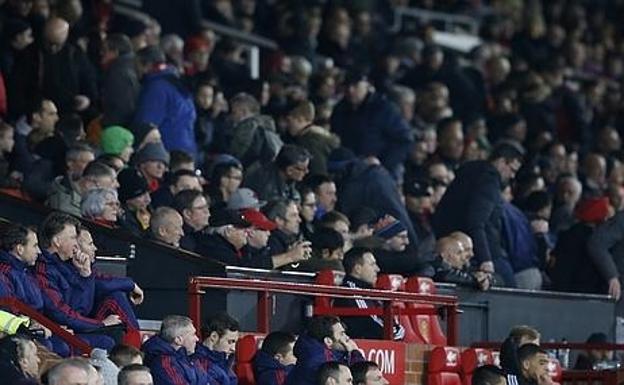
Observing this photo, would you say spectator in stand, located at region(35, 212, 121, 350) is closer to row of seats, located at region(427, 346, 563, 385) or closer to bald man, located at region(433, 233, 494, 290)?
row of seats, located at region(427, 346, 563, 385)

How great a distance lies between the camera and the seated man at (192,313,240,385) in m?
14.0

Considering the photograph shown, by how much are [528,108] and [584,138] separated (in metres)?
1.51

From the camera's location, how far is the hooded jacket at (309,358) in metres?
14.3

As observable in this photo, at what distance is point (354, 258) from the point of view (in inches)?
652

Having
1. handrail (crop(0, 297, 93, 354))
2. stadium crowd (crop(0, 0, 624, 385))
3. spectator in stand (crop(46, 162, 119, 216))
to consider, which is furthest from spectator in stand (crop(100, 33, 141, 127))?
handrail (crop(0, 297, 93, 354))

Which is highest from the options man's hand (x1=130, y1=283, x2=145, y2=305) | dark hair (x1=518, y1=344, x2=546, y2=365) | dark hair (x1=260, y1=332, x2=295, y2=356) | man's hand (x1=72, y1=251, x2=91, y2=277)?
man's hand (x1=72, y1=251, x2=91, y2=277)

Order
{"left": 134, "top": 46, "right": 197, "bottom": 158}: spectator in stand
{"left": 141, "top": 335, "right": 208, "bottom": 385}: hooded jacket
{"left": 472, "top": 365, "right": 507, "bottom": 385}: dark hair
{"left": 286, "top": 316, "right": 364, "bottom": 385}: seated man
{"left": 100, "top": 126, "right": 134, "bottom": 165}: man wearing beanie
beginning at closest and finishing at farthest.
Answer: {"left": 141, "top": 335, "right": 208, "bottom": 385}: hooded jacket
{"left": 286, "top": 316, "right": 364, "bottom": 385}: seated man
{"left": 472, "top": 365, "right": 507, "bottom": 385}: dark hair
{"left": 100, "top": 126, "right": 134, "bottom": 165}: man wearing beanie
{"left": 134, "top": 46, "right": 197, "bottom": 158}: spectator in stand

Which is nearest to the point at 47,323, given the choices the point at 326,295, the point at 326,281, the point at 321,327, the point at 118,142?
the point at 321,327

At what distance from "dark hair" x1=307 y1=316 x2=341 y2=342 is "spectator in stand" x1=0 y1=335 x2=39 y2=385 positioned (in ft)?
9.21

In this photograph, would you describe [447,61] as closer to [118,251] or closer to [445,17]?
[445,17]

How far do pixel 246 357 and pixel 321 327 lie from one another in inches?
20.7

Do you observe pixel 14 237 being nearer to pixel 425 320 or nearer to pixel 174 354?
pixel 174 354

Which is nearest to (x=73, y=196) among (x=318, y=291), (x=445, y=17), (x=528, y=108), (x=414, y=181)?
(x=318, y=291)

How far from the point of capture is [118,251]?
53.0 feet
